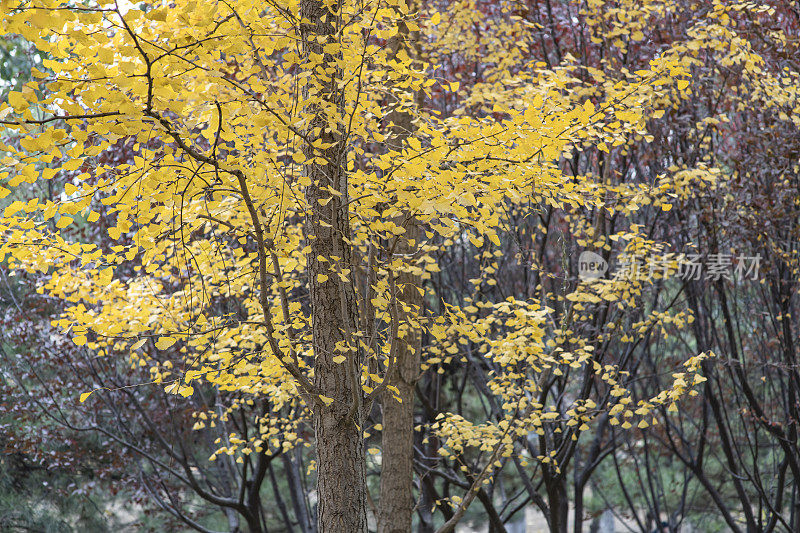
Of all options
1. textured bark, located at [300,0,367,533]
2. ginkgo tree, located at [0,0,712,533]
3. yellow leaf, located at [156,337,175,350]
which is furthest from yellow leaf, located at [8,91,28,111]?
textured bark, located at [300,0,367,533]

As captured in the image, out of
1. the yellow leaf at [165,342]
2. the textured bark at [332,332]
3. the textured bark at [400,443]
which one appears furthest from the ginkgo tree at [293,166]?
the textured bark at [400,443]

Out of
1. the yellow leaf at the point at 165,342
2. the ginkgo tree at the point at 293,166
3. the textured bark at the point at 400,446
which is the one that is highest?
the ginkgo tree at the point at 293,166

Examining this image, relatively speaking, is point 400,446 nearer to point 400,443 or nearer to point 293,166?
point 400,443

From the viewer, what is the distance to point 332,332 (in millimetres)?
3400

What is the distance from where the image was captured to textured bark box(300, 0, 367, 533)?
3.25 meters

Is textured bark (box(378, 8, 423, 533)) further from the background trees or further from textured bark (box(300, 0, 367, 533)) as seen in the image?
textured bark (box(300, 0, 367, 533))

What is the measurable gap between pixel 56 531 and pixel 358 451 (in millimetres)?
7614

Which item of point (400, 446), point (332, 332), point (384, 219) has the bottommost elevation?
point (400, 446)

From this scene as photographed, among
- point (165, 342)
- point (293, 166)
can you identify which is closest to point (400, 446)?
point (293, 166)

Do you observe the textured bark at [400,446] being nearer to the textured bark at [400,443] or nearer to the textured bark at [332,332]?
the textured bark at [400,443]

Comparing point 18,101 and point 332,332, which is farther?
point 332,332

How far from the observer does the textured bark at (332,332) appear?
10.6ft

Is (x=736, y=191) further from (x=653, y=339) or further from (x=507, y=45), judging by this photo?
(x=653, y=339)

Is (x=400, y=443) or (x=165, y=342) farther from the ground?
(x=165, y=342)
